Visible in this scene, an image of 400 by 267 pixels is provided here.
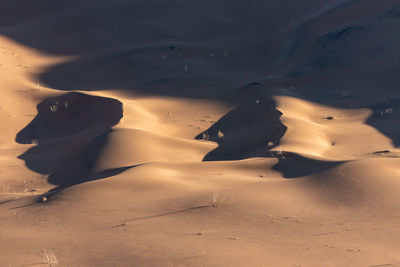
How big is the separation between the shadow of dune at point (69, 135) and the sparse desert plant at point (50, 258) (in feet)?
15.5

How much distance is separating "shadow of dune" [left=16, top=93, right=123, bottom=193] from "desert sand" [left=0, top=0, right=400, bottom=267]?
0.18ft

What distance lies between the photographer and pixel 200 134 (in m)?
14.4

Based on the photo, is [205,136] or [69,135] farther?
[69,135]

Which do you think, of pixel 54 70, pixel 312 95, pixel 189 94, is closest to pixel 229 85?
pixel 189 94

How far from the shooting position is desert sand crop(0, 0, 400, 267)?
20.8 ft

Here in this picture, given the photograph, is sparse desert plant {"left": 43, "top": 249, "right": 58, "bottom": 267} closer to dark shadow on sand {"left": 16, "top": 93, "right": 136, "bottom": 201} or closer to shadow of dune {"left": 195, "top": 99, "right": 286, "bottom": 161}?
dark shadow on sand {"left": 16, "top": 93, "right": 136, "bottom": 201}

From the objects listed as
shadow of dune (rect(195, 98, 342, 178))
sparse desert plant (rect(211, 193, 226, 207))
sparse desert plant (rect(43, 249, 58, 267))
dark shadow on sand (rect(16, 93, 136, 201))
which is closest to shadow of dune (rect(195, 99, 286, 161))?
shadow of dune (rect(195, 98, 342, 178))

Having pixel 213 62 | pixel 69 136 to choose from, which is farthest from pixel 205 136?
pixel 213 62

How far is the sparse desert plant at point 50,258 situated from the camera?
5.56 m

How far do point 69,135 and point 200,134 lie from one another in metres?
3.54

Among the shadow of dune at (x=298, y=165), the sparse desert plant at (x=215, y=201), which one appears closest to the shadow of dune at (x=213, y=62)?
the shadow of dune at (x=298, y=165)

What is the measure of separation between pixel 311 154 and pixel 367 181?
234cm

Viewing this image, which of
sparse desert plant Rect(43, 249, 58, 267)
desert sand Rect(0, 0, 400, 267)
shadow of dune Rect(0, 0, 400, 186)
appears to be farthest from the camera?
shadow of dune Rect(0, 0, 400, 186)

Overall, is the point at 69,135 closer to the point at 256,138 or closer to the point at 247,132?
the point at 247,132
